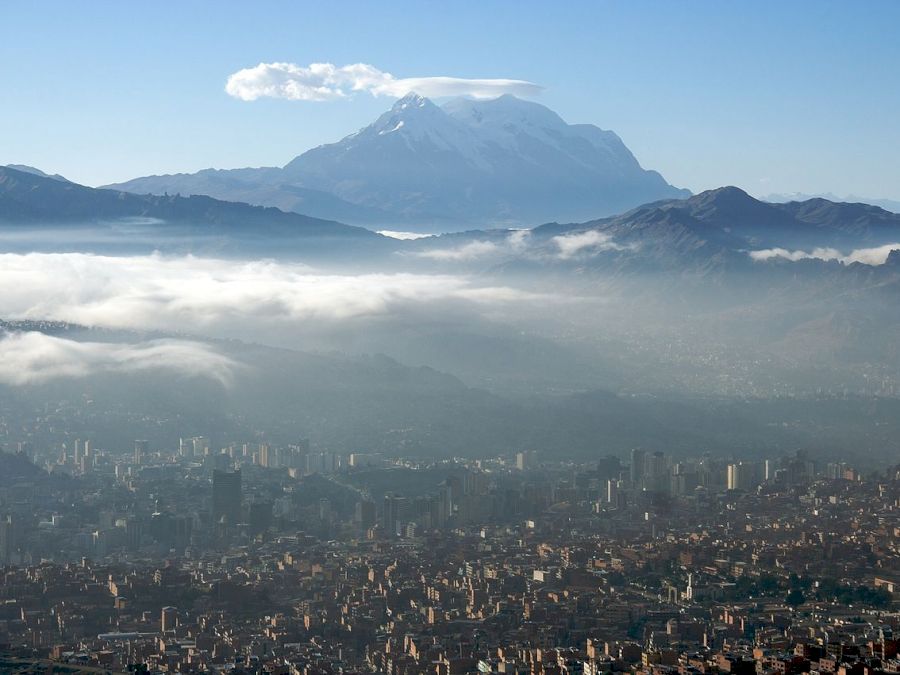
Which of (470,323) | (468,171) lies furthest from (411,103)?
(470,323)

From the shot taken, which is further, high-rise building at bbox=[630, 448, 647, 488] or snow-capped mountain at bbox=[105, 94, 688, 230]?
snow-capped mountain at bbox=[105, 94, 688, 230]

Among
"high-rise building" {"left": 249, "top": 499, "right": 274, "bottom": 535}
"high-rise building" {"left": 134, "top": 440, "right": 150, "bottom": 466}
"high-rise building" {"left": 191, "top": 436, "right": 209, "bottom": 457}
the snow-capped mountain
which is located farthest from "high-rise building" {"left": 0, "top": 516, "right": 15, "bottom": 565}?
the snow-capped mountain

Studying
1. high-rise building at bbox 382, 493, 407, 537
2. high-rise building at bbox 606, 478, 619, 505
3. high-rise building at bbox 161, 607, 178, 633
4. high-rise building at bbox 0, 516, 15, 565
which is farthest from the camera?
high-rise building at bbox 606, 478, 619, 505

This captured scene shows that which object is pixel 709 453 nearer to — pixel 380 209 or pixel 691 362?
pixel 691 362

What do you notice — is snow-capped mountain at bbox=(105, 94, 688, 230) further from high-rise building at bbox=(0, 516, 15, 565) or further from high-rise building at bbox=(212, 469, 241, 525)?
high-rise building at bbox=(0, 516, 15, 565)

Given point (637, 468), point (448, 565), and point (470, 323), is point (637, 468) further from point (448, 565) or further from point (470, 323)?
point (470, 323)

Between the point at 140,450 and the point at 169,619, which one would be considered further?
the point at 140,450
